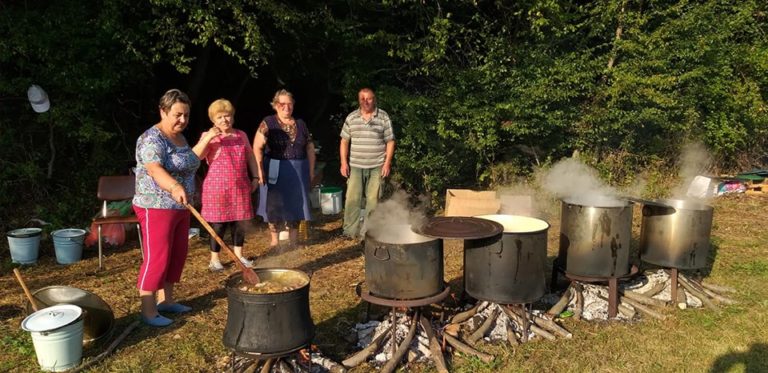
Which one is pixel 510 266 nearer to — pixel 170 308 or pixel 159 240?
pixel 159 240

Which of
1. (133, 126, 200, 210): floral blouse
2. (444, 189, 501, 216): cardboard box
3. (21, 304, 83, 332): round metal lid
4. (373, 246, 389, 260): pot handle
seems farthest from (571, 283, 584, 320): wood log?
(21, 304, 83, 332): round metal lid

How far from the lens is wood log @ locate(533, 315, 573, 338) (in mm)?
4039

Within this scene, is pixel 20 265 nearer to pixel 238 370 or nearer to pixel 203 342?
pixel 203 342

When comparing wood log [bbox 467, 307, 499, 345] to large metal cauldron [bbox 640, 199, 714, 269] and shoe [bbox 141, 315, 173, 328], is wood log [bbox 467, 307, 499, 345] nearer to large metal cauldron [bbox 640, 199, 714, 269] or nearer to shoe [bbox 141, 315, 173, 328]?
large metal cauldron [bbox 640, 199, 714, 269]

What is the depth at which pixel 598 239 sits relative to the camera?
4250mm

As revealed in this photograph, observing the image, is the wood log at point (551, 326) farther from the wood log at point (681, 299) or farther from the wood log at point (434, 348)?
the wood log at point (681, 299)

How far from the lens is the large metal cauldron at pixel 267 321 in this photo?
3.05m

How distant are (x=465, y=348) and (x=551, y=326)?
826mm

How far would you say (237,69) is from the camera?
10273 mm

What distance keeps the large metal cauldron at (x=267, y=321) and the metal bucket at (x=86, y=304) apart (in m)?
1.28

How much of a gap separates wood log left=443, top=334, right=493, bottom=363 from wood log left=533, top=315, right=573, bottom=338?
0.69 metres

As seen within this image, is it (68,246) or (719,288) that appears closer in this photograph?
(719,288)

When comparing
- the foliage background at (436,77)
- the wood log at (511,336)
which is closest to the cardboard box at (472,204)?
the foliage background at (436,77)

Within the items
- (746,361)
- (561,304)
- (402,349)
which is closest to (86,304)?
(402,349)
